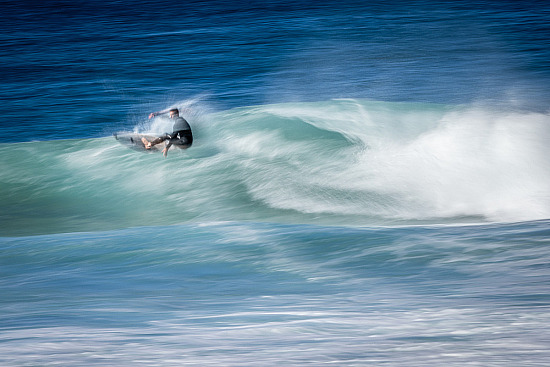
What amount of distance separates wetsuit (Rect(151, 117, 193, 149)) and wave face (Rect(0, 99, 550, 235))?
49cm

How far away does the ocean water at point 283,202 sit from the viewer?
4.49m

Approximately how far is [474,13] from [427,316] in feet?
82.3

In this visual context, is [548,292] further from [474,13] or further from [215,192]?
[474,13]

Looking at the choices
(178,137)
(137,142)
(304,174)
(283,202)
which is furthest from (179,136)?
(283,202)

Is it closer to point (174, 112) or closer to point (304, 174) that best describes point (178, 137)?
point (174, 112)

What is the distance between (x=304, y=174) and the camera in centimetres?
1101

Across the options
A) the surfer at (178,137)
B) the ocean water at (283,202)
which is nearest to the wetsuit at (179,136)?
the surfer at (178,137)

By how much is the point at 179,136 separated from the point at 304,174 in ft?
6.98

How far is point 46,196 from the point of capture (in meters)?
11.0

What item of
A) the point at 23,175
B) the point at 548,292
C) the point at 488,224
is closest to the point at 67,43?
the point at 23,175

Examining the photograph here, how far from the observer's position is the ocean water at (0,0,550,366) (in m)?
4.49

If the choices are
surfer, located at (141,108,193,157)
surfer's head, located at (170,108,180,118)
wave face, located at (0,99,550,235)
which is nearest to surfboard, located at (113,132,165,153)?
surfer, located at (141,108,193,157)

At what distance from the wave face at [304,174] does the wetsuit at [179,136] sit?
49 centimetres

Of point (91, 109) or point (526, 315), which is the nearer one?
point (526, 315)
